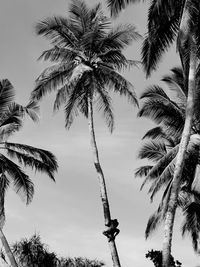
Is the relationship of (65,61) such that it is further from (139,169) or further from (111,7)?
(139,169)

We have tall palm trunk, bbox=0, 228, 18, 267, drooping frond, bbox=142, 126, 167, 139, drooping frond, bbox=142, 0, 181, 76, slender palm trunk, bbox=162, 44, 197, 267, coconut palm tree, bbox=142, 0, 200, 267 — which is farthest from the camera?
drooping frond, bbox=142, 126, 167, 139

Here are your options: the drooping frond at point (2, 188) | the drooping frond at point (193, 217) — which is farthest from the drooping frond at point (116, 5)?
the drooping frond at point (193, 217)

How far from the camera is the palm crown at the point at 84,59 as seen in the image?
1944 cm

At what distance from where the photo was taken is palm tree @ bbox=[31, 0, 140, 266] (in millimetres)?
19391

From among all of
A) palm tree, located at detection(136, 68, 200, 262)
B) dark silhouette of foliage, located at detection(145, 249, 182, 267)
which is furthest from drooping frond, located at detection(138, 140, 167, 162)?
dark silhouette of foliage, located at detection(145, 249, 182, 267)

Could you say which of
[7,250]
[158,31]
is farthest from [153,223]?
[158,31]

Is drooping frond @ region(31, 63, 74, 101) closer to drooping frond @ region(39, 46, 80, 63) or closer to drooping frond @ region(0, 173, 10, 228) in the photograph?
drooping frond @ region(39, 46, 80, 63)

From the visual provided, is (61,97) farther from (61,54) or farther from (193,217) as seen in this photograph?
(193,217)

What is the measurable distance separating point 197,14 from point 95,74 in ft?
20.6

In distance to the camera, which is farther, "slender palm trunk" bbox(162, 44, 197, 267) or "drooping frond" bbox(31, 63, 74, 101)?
"drooping frond" bbox(31, 63, 74, 101)

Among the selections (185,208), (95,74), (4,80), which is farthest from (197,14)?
(185,208)

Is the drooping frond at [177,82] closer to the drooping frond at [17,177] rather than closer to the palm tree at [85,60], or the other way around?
the palm tree at [85,60]

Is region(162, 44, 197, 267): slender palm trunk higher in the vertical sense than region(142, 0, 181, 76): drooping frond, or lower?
lower

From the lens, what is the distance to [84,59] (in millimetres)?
19516
